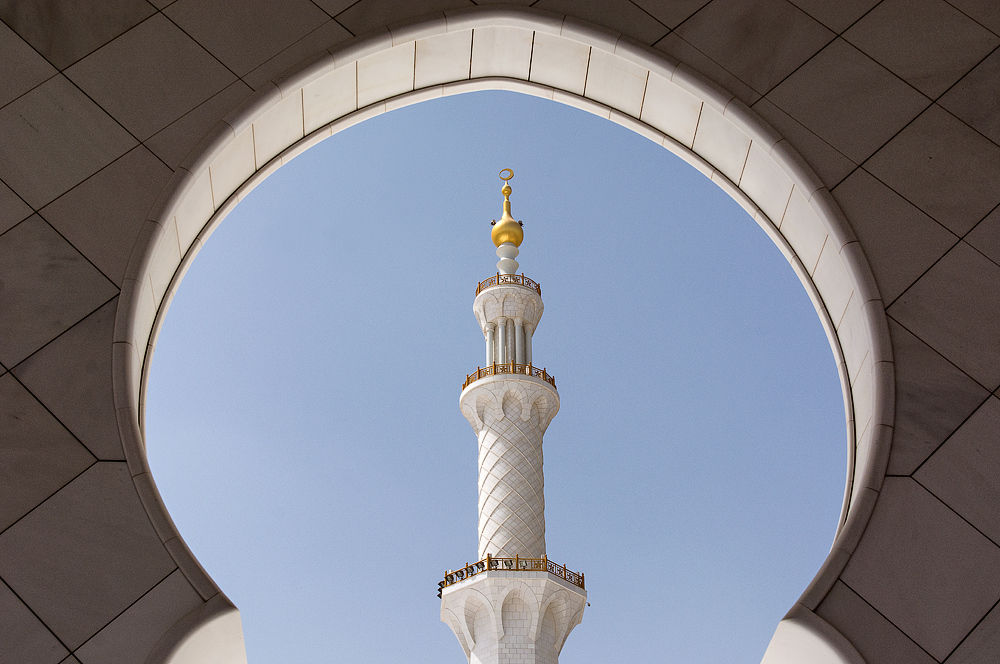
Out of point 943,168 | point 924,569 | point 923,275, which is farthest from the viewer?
point 943,168

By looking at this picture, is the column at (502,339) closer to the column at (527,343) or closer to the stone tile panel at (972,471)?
the column at (527,343)

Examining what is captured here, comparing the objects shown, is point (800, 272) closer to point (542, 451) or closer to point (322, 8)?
point (322, 8)

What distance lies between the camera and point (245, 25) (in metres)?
4.51

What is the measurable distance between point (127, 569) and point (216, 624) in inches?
15.4

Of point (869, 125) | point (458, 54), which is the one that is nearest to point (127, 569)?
point (458, 54)

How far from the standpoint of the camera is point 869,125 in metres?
4.38

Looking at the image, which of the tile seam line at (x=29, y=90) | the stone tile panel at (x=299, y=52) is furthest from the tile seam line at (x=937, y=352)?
the tile seam line at (x=29, y=90)

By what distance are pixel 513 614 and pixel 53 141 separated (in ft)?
55.5

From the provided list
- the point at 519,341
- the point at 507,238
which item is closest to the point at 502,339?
the point at 519,341

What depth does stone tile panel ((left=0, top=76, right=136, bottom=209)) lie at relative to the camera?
406cm

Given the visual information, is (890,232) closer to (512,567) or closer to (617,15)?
(617,15)

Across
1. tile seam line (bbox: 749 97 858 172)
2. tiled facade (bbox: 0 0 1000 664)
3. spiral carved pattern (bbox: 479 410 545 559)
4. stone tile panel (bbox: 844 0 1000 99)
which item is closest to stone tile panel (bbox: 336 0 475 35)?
tiled facade (bbox: 0 0 1000 664)

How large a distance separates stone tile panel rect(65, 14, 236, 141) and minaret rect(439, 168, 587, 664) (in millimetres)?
16068

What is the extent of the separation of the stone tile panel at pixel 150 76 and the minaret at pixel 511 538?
16.1 m
